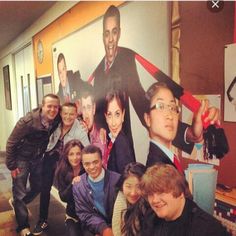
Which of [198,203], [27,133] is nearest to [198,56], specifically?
[198,203]

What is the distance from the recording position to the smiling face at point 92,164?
6.24ft

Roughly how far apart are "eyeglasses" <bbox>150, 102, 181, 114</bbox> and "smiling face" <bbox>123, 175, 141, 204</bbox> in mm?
411

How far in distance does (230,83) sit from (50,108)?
152 cm

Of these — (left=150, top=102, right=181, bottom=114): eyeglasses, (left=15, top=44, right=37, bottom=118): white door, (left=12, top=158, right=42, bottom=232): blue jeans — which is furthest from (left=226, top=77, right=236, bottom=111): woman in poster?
(left=15, top=44, right=37, bottom=118): white door

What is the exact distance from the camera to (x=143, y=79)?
4.92ft

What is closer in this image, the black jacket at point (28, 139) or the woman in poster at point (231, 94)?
the woman in poster at point (231, 94)

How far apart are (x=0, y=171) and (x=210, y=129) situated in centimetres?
196

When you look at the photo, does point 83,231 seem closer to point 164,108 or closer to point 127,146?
point 127,146

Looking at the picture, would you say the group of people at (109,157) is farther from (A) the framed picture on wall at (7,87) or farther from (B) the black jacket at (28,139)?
(A) the framed picture on wall at (7,87)

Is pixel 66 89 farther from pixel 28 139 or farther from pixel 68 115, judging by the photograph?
pixel 28 139

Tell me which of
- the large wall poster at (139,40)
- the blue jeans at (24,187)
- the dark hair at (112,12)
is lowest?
the blue jeans at (24,187)

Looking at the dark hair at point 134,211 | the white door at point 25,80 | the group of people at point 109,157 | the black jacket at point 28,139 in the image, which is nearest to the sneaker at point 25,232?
the group of people at point 109,157

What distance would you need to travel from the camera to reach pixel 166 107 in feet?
4.49

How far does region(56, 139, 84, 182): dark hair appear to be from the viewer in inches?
84.2
